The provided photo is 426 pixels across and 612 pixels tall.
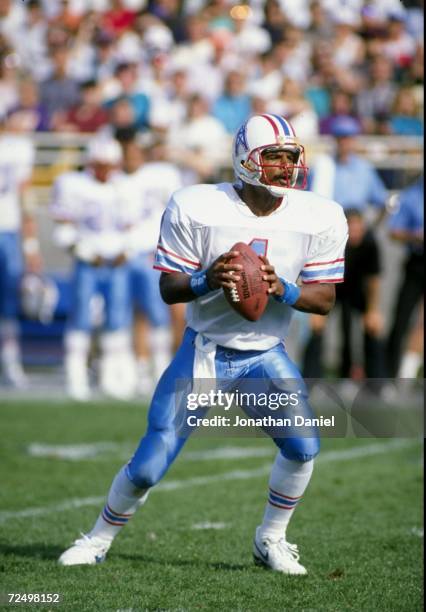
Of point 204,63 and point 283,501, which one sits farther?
point 204,63

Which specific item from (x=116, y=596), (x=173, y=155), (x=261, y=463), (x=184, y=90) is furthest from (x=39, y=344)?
(x=116, y=596)

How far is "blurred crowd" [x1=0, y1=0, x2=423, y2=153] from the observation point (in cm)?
1038

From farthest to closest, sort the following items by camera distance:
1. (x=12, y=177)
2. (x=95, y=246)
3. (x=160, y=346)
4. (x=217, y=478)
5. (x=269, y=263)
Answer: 1. (x=12, y=177)
2. (x=160, y=346)
3. (x=95, y=246)
4. (x=217, y=478)
5. (x=269, y=263)

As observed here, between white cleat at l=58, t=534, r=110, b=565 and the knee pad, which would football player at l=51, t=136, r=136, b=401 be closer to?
white cleat at l=58, t=534, r=110, b=565

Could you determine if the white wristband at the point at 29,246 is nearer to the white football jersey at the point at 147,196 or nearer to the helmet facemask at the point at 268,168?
the white football jersey at the point at 147,196

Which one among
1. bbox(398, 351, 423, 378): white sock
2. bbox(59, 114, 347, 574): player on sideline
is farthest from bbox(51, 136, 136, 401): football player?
bbox(59, 114, 347, 574): player on sideline

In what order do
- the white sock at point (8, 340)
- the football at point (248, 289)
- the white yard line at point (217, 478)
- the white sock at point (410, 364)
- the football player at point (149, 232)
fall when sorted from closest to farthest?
the football at point (248, 289) → the white yard line at point (217, 478) → the white sock at point (410, 364) → the football player at point (149, 232) → the white sock at point (8, 340)

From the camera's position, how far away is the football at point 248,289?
3.71m

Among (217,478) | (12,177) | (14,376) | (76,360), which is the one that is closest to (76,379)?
(76,360)

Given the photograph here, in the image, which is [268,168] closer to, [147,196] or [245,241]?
[245,241]

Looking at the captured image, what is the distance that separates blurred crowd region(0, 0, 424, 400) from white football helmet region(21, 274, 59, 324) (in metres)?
0.02

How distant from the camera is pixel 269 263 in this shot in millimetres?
3838

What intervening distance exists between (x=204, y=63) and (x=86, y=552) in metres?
7.91

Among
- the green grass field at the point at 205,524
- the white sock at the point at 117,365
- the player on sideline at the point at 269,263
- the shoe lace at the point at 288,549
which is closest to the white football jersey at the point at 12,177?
the white sock at the point at 117,365
